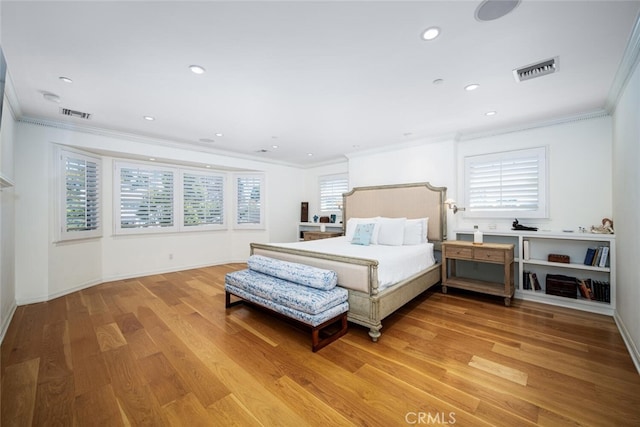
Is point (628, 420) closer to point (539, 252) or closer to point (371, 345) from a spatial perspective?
point (371, 345)

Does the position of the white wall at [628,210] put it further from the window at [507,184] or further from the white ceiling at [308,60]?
the window at [507,184]

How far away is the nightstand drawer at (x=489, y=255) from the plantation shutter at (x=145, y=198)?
563 centimetres

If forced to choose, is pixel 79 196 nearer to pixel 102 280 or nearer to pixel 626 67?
pixel 102 280

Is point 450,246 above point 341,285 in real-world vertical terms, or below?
above

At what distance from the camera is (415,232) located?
4.14 meters

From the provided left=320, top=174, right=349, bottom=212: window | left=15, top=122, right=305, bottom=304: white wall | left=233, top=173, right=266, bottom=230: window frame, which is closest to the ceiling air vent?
left=320, top=174, right=349, bottom=212: window

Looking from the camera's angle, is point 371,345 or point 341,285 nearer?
point 371,345

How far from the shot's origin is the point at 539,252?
12.0 ft

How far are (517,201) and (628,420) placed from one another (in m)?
2.97

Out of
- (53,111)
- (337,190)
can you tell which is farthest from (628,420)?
(53,111)

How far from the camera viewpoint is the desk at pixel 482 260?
3354mm

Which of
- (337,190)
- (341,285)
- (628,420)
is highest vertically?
(337,190)

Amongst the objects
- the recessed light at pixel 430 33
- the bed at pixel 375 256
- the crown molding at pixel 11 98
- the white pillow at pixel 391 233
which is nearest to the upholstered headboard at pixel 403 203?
the bed at pixel 375 256

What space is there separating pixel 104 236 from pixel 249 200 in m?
2.87
